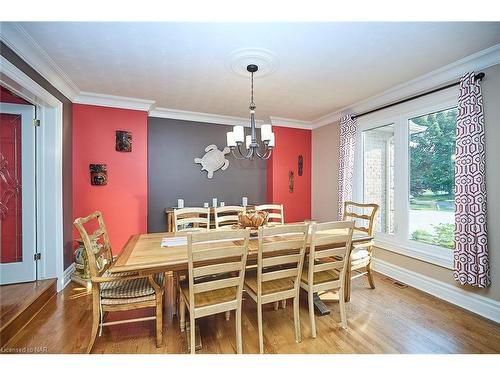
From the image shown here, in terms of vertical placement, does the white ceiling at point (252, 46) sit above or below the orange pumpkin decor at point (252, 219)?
above

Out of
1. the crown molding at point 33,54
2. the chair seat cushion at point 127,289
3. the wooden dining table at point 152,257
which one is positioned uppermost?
the crown molding at point 33,54

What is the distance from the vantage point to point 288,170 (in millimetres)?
4410

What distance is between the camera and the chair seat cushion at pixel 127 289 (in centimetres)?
169

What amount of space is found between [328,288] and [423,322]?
3.27 ft

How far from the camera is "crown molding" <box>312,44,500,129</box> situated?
6.88ft

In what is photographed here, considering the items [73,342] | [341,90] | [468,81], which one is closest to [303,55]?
[341,90]

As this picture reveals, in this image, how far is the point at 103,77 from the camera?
8.33 ft

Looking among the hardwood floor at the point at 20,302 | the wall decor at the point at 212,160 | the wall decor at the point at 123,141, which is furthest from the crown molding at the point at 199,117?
the hardwood floor at the point at 20,302

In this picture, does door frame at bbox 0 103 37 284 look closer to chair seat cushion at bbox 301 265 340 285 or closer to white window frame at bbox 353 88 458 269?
chair seat cushion at bbox 301 265 340 285

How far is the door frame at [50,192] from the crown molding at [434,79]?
3.96 meters

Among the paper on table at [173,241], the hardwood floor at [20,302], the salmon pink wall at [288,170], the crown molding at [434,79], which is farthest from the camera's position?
the salmon pink wall at [288,170]

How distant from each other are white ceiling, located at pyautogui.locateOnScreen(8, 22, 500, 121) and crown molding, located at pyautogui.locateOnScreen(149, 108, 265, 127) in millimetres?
638

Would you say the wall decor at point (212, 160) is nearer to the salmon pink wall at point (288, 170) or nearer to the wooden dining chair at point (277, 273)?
the salmon pink wall at point (288, 170)

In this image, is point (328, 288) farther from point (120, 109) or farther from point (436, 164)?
point (120, 109)
